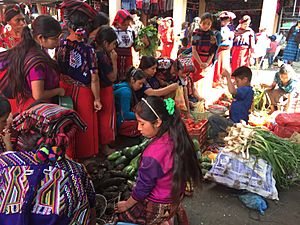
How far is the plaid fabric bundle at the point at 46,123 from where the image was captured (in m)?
1.67

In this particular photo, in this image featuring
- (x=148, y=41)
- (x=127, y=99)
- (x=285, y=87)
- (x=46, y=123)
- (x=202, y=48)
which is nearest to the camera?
(x=46, y=123)

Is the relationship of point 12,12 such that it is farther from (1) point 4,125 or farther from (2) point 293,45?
(2) point 293,45

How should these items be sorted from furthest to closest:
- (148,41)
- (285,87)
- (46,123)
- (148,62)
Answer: (148,41) < (285,87) < (148,62) < (46,123)

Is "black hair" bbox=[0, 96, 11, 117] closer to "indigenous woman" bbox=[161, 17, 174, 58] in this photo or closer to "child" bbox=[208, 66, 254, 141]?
"child" bbox=[208, 66, 254, 141]

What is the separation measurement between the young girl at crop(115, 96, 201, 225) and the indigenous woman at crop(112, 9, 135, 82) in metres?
2.51

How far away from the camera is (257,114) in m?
5.61

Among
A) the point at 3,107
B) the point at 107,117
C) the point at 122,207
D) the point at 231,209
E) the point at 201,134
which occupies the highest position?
the point at 3,107

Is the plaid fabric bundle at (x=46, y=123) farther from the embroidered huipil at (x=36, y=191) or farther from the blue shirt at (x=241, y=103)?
the blue shirt at (x=241, y=103)

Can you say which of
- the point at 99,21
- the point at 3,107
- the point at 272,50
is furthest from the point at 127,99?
the point at 272,50

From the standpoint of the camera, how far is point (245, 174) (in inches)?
120

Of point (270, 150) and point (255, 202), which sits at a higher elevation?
point (270, 150)

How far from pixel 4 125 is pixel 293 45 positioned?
10.0 meters

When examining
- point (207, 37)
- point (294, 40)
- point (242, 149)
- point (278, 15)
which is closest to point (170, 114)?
point (242, 149)

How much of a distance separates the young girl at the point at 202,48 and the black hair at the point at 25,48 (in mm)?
3516
